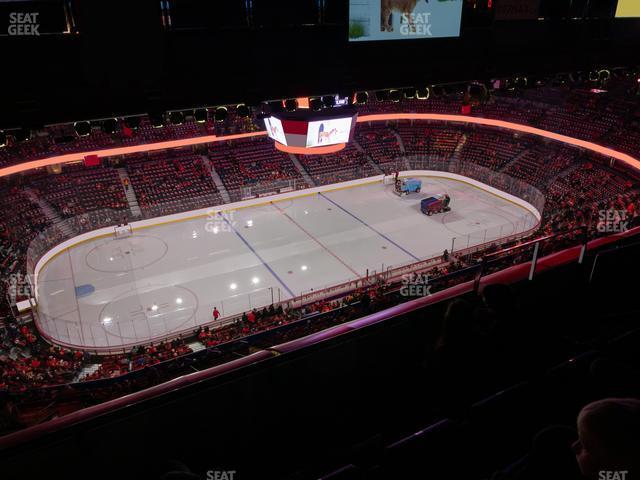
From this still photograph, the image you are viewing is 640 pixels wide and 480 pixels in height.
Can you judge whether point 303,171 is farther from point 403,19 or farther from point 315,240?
point 403,19

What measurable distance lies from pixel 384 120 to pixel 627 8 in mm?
22069

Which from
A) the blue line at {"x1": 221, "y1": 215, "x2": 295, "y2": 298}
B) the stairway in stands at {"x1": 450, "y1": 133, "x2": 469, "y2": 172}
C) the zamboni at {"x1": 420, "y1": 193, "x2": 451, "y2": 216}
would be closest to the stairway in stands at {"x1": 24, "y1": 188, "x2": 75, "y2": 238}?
the blue line at {"x1": 221, "y1": 215, "x2": 295, "y2": 298}

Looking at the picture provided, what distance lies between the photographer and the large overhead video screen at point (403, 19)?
7422 millimetres

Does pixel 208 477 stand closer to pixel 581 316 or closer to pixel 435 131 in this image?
pixel 581 316

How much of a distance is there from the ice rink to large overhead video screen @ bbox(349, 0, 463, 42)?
918 cm

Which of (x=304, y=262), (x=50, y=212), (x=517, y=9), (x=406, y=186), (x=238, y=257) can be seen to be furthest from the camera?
(x=406, y=186)

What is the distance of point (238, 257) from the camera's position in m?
18.1

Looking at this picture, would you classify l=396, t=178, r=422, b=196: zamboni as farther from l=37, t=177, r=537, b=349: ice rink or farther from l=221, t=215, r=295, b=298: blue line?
l=221, t=215, r=295, b=298: blue line

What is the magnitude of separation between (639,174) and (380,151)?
14223 millimetres

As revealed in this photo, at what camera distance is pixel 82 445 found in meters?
2.79

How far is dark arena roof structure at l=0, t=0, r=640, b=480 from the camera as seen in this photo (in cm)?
289

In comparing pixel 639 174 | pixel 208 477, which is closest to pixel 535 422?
pixel 208 477

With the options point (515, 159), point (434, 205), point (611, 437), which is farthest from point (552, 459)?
point (515, 159)

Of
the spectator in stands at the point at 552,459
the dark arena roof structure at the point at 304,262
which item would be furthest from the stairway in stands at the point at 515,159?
the spectator in stands at the point at 552,459
